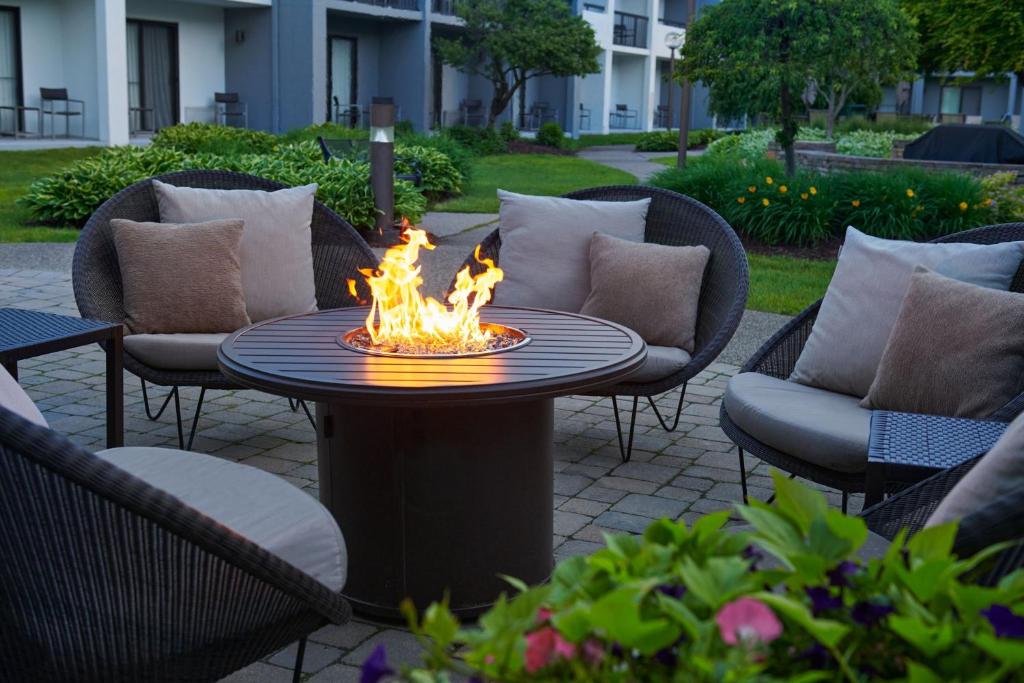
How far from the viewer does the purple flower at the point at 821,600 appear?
102cm

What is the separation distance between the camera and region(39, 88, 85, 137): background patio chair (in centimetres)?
1914

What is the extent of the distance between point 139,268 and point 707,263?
223 cm

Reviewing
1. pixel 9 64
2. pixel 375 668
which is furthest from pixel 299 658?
pixel 9 64

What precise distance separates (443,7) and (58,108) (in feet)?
31.6

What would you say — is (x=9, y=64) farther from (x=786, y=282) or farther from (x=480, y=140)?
(x=786, y=282)

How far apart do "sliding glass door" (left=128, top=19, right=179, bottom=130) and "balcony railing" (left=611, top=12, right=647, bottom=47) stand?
15.8 meters

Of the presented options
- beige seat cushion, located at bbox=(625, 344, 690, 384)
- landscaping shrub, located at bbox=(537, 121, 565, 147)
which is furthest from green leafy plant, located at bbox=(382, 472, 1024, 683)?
landscaping shrub, located at bbox=(537, 121, 565, 147)

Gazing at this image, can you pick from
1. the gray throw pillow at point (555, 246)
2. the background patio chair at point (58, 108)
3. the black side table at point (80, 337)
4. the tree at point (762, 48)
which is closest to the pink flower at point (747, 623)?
the black side table at point (80, 337)

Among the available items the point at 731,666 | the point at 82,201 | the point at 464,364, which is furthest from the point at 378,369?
the point at 82,201

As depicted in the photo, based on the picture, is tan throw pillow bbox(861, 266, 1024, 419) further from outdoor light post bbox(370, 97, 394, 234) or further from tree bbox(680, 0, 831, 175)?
tree bbox(680, 0, 831, 175)

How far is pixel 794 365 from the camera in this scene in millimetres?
4031

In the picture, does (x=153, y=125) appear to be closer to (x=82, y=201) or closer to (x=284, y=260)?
(x=82, y=201)

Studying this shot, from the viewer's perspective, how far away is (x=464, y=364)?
3.04 m

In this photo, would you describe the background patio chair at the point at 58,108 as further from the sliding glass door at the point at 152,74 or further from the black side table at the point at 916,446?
the black side table at the point at 916,446
